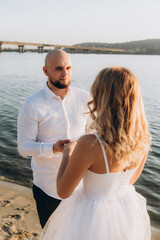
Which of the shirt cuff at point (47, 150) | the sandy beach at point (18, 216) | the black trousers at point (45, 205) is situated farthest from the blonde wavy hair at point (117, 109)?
the sandy beach at point (18, 216)

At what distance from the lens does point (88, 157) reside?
171 centimetres

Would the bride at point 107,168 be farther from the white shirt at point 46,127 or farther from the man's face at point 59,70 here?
the man's face at point 59,70

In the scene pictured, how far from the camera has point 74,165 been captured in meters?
1.74

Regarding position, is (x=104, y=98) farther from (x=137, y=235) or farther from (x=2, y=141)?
(x=2, y=141)

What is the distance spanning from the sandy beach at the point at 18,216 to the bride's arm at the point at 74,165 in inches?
82.4

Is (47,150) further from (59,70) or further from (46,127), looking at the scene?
(59,70)

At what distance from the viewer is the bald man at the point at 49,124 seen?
101 inches

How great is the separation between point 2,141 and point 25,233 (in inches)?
196

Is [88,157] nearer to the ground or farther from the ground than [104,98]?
Answer: nearer to the ground

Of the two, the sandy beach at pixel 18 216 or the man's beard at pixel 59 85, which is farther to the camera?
the sandy beach at pixel 18 216

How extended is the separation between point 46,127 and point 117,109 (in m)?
1.08

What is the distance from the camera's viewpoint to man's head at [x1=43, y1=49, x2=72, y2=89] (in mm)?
2637

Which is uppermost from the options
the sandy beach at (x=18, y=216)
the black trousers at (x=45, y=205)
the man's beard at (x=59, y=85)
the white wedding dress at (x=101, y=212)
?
the man's beard at (x=59, y=85)

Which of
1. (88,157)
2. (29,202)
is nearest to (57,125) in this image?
(88,157)
